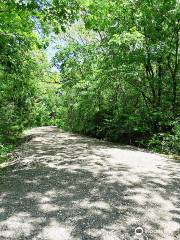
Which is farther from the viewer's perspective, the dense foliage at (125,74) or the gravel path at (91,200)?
the dense foliage at (125,74)

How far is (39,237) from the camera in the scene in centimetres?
446

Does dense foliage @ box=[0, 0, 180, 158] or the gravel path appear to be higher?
dense foliage @ box=[0, 0, 180, 158]

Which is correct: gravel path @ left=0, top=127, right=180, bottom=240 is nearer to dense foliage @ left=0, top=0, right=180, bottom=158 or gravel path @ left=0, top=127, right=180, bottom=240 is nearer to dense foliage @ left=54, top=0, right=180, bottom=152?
dense foliage @ left=0, top=0, right=180, bottom=158

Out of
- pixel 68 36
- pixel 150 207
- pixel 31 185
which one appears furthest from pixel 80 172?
pixel 68 36

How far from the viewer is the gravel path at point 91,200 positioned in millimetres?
4629

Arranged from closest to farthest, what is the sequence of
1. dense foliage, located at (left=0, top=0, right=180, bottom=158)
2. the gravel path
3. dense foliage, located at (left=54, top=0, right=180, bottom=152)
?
the gravel path → dense foliage, located at (left=0, top=0, right=180, bottom=158) → dense foliage, located at (left=54, top=0, right=180, bottom=152)

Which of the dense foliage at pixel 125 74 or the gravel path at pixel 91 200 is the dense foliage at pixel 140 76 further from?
the gravel path at pixel 91 200

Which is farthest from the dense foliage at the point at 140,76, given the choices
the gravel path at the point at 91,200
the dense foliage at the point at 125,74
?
the gravel path at the point at 91,200

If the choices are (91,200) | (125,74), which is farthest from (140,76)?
(91,200)

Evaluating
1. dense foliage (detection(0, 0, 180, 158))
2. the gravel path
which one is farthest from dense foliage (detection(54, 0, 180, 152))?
the gravel path

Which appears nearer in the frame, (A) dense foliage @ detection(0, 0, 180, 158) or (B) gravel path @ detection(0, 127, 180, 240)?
(B) gravel path @ detection(0, 127, 180, 240)

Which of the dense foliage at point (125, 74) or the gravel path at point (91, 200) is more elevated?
the dense foliage at point (125, 74)

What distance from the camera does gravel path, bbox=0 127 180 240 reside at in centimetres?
463

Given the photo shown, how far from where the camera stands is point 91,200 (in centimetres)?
595
